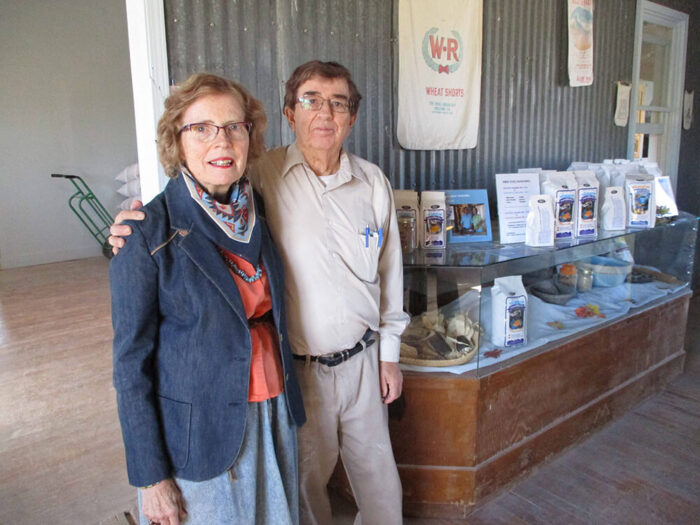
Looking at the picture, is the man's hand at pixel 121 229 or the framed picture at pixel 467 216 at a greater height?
the man's hand at pixel 121 229

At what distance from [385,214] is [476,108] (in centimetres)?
169

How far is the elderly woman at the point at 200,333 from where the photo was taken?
1.12 meters

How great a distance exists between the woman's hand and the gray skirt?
32mm

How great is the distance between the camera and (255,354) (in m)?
1.27

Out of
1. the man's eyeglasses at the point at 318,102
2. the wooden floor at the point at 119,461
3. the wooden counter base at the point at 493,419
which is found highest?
the man's eyeglasses at the point at 318,102

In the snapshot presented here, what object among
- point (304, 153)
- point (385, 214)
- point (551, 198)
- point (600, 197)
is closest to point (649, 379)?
point (600, 197)

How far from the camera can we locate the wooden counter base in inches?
83.2

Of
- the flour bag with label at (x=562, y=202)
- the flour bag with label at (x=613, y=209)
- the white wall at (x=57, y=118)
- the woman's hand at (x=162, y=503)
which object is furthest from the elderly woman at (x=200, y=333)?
the white wall at (x=57, y=118)

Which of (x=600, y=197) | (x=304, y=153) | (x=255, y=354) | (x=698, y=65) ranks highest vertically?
(x=698, y=65)

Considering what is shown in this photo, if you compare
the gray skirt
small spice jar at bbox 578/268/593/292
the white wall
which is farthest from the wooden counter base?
the white wall

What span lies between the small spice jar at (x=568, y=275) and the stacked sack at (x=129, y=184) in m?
6.20

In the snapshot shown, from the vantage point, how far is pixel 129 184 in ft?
24.6

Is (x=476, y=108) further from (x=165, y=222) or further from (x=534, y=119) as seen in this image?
(x=165, y=222)

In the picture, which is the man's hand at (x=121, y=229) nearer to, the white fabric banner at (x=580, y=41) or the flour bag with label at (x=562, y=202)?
the flour bag with label at (x=562, y=202)
